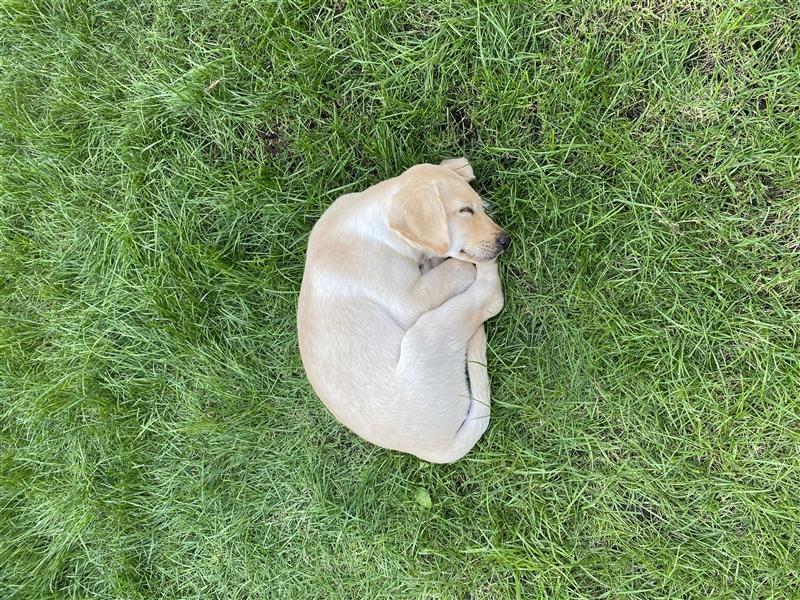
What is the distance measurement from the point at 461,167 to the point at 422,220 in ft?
1.80

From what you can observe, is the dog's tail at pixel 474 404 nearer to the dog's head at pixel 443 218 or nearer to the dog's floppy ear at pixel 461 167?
the dog's head at pixel 443 218

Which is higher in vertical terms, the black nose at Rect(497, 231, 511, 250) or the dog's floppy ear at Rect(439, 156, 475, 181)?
the dog's floppy ear at Rect(439, 156, 475, 181)

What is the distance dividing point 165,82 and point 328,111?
1132 millimetres

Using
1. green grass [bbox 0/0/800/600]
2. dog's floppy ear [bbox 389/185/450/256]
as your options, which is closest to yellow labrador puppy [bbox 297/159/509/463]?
dog's floppy ear [bbox 389/185/450/256]

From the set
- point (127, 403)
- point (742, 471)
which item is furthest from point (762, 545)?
point (127, 403)

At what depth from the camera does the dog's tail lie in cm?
283

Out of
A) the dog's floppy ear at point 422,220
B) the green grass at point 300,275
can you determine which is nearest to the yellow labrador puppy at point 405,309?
the dog's floppy ear at point 422,220

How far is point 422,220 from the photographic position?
97.8 inches

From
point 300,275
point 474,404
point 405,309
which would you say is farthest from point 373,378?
point 300,275

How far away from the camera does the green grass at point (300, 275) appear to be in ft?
9.10

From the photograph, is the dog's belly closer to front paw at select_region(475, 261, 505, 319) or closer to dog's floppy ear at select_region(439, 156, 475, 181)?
front paw at select_region(475, 261, 505, 319)

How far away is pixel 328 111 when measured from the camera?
3.21 m

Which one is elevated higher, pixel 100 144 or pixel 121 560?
pixel 100 144

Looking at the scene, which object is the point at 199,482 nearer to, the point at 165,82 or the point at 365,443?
the point at 365,443
